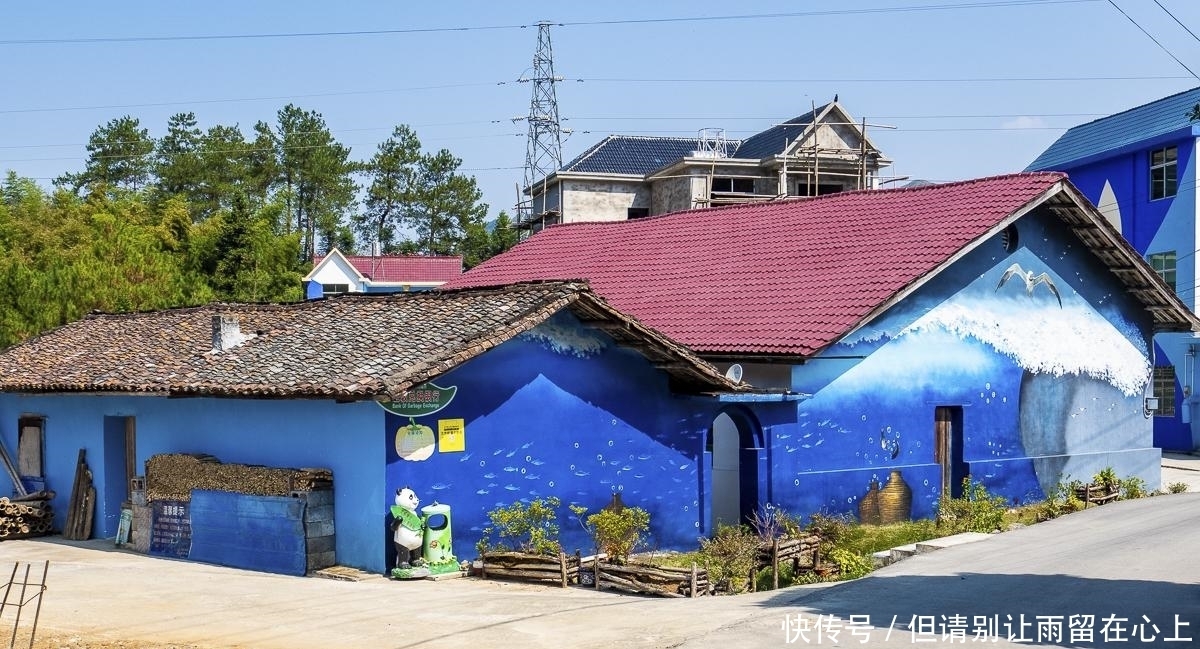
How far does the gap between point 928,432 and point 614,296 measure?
7.44m

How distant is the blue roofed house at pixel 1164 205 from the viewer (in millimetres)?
35250

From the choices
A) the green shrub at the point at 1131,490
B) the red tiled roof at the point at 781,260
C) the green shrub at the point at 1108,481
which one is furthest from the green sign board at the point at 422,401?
the green shrub at the point at 1131,490

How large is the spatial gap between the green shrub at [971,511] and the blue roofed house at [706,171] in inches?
1123

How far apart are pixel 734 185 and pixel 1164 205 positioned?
21868 mm

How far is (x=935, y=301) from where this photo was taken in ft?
72.9

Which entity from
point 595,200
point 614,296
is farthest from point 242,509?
point 595,200

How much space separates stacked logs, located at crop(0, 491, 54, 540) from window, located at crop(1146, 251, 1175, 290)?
30.5m

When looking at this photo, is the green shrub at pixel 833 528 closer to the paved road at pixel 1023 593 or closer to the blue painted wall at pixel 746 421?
the blue painted wall at pixel 746 421

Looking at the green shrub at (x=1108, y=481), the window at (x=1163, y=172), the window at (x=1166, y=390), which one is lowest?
the green shrub at (x=1108, y=481)

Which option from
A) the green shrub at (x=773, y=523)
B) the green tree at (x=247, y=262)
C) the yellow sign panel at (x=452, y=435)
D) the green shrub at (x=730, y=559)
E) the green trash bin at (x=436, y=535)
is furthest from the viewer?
the green tree at (x=247, y=262)

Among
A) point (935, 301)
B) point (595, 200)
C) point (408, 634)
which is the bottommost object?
point (408, 634)

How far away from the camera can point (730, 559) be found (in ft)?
54.6

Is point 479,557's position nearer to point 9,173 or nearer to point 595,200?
point 595,200

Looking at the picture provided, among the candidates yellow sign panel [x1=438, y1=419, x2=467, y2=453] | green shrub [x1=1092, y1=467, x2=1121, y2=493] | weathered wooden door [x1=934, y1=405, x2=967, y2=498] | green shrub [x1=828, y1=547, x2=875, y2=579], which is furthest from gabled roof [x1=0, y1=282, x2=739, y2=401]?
green shrub [x1=1092, y1=467, x2=1121, y2=493]
